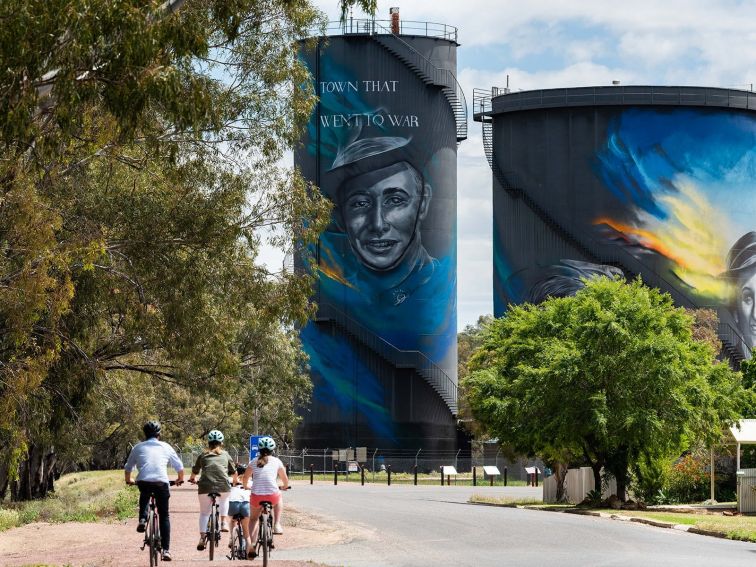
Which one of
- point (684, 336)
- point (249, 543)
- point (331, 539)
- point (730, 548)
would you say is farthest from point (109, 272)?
point (684, 336)

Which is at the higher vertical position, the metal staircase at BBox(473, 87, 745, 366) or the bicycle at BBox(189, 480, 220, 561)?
the metal staircase at BBox(473, 87, 745, 366)

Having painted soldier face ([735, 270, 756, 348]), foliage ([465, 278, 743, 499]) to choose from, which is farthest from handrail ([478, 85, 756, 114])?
foliage ([465, 278, 743, 499])

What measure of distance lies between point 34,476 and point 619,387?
18.6 m

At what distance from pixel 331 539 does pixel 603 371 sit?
47.8ft

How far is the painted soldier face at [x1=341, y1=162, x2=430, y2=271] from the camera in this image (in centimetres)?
7681

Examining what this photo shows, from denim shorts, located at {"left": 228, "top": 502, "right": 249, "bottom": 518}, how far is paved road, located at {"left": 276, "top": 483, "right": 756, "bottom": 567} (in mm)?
1623

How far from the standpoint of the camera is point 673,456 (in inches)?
1622

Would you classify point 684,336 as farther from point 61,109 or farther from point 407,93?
point 407,93

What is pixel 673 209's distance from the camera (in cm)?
7550

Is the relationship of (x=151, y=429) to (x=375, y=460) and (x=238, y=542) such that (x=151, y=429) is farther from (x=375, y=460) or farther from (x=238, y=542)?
(x=375, y=460)

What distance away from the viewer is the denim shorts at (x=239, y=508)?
763 inches

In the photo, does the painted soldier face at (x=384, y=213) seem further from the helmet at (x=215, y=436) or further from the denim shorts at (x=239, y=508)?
the denim shorts at (x=239, y=508)

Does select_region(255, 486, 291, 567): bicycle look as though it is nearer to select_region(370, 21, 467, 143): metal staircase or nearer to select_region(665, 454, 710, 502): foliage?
select_region(665, 454, 710, 502): foliage

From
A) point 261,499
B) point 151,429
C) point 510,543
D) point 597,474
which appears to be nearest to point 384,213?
Answer: point 597,474
